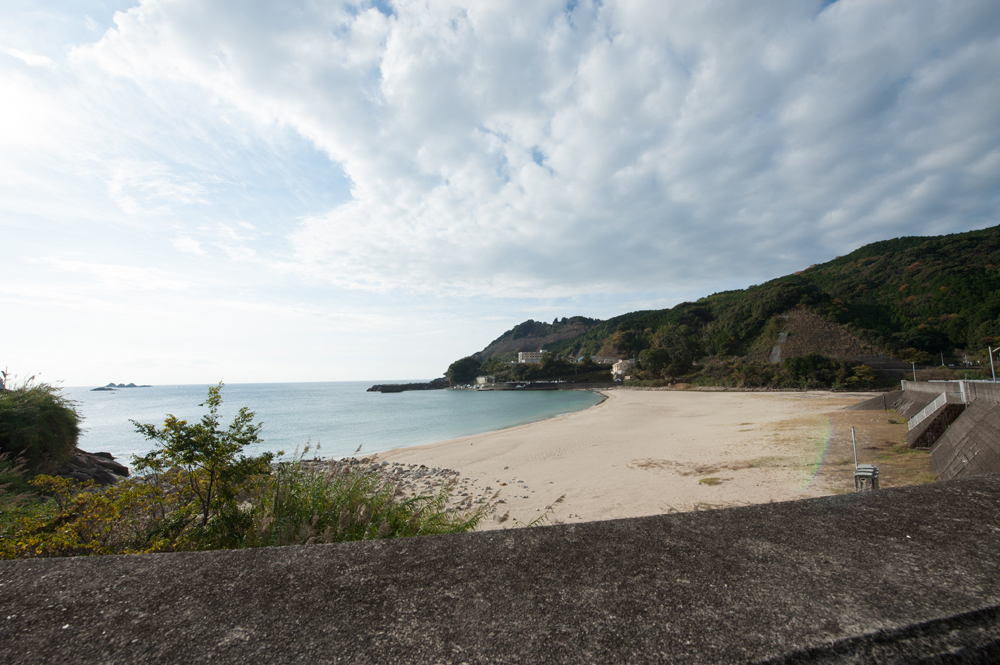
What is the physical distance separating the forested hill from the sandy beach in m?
52.2

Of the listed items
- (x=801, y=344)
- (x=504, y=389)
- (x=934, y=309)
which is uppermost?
(x=934, y=309)

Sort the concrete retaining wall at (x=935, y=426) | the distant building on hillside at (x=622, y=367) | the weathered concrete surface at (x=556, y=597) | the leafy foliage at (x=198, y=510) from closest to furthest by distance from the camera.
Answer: the weathered concrete surface at (x=556, y=597), the leafy foliage at (x=198, y=510), the concrete retaining wall at (x=935, y=426), the distant building on hillside at (x=622, y=367)

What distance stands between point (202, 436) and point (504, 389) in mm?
Answer: 103860

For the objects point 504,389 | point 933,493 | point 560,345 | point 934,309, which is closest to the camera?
point 933,493

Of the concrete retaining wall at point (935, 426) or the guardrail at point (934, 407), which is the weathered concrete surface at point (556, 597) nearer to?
the concrete retaining wall at point (935, 426)

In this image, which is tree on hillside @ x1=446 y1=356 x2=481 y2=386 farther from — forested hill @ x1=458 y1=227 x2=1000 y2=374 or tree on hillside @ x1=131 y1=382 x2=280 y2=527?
tree on hillside @ x1=131 y1=382 x2=280 y2=527

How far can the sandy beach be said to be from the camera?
9.04 m

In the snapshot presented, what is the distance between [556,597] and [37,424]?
43.0 feet

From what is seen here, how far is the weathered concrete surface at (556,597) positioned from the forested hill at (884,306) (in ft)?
225

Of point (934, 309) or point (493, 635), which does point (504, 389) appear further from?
point (493, 635)

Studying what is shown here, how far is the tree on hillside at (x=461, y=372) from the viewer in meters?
125

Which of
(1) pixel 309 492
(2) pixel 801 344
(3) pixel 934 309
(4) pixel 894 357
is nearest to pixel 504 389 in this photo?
(2) pixel 801 344

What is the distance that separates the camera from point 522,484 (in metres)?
12.2

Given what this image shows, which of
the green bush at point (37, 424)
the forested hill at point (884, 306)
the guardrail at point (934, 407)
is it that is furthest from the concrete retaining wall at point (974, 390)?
the forested hill at point (884, 306)
